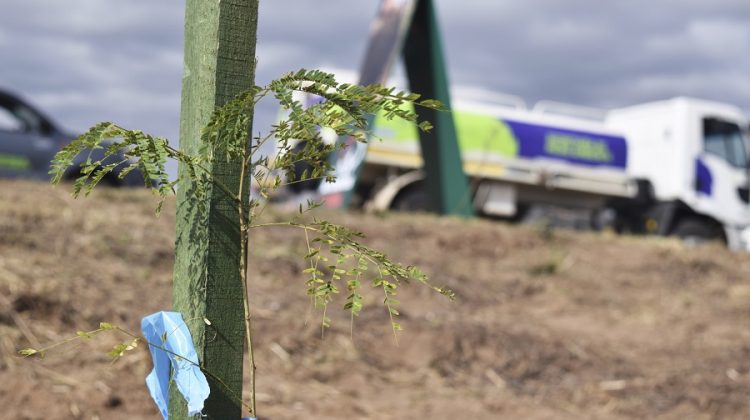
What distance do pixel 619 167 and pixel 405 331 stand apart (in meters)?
10.4

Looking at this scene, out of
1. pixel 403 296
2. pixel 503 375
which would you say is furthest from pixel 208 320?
pixel 403 296

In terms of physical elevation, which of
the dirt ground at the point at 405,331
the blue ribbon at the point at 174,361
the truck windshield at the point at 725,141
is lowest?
the dirt ground at the point at 405,331

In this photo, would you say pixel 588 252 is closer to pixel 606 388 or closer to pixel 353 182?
pixel 353 182

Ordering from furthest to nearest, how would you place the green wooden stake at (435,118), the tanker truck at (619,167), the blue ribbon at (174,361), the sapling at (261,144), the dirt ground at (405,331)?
the tanker truck at (619,167), the green wooden stake at (435,118), the dirt ground at (405,331), the blue ribbon at (174,361), the sapling at (261,144)

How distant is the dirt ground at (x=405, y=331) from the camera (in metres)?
4.36

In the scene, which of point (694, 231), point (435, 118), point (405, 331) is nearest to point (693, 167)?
point (694, 231)

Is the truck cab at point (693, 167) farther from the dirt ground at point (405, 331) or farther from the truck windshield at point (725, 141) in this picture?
the dirt ground at point (405, 331)

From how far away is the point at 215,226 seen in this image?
6.24ft

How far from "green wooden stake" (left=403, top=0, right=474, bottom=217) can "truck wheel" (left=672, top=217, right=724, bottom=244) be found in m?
6.16

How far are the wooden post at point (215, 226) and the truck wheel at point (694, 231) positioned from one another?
14.6 metres

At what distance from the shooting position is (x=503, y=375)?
5.51m

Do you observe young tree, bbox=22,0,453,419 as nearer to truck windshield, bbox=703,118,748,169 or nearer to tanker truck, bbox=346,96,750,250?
tanker truck, bbox=346,96,750,250

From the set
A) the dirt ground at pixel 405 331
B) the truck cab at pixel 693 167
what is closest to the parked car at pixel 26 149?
the dirt ground at pixel 405 331

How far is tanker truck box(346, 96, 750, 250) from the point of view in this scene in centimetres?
1416
